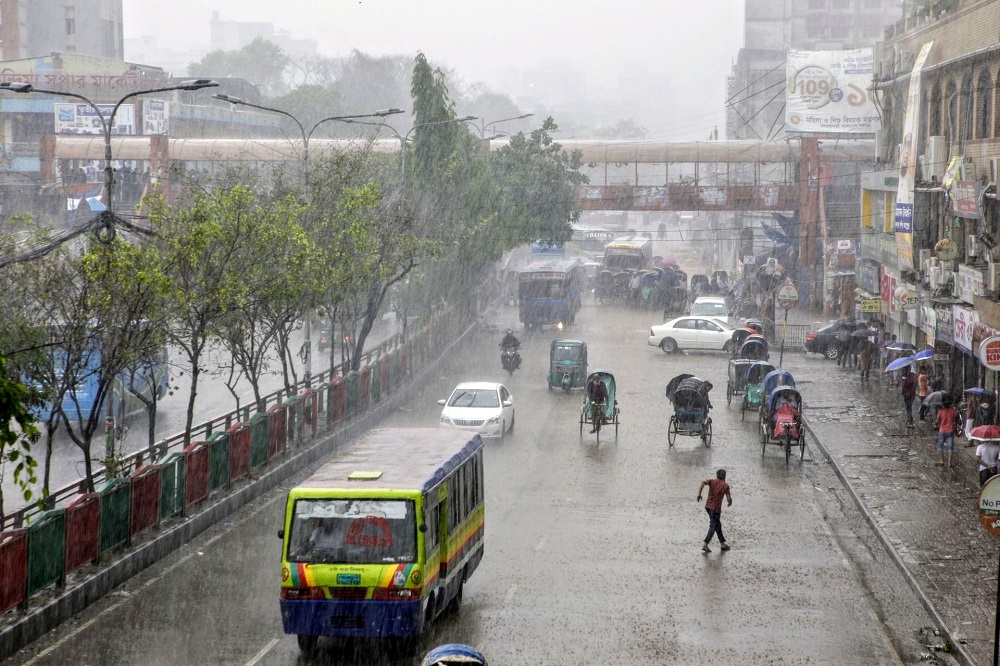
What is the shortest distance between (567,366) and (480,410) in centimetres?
790

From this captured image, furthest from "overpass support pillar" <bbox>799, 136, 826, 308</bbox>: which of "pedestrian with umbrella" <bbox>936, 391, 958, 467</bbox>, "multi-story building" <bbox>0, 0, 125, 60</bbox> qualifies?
"multi-story building" <bbox>0, 0, 125, 60</bbox>

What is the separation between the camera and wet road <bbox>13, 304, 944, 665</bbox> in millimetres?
13148

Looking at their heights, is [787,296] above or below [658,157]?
below

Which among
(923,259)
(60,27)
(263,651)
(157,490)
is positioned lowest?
(263,651)

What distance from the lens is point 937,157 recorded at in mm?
30344

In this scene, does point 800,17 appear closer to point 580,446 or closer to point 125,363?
point 580,446

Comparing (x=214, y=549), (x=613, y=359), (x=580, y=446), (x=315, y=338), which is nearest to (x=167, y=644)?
(x=214, y=549)

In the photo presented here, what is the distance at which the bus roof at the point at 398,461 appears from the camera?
505 inches

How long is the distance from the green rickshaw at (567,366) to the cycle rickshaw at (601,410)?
550 centimetres

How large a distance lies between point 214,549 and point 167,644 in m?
4.61

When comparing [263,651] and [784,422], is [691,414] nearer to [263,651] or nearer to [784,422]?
[784,422]

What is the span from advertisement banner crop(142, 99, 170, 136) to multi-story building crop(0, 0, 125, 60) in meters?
25.5

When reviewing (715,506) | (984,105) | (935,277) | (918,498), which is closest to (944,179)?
A: (984,105)

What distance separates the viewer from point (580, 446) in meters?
26.8
